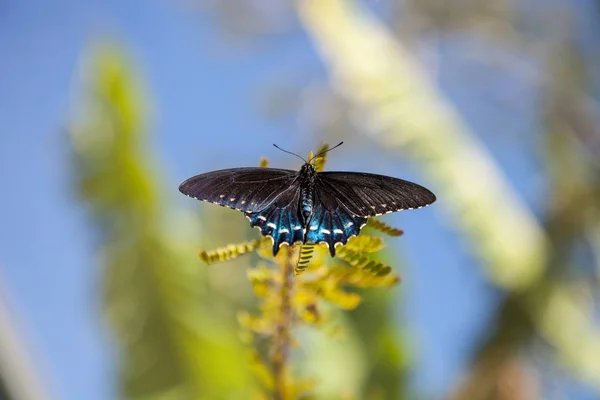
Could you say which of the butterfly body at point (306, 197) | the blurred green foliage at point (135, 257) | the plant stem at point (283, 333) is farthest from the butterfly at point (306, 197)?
the blurred green foliage at point (135, 257)

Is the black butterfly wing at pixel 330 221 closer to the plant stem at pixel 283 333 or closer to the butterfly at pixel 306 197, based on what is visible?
the butterfly at pixel 306 197

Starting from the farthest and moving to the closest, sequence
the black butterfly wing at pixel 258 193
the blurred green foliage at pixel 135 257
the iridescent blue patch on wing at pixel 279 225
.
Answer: the blurred green foliage at pixel 135 257 < the black butterfly wing at pixel 258 193 < the iridescent blue patch on wing at pixel 279 225

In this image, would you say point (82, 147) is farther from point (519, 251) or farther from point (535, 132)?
point (535, 132)

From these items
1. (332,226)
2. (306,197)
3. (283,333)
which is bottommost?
(283,333)

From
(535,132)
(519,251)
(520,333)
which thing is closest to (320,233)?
(520,333)

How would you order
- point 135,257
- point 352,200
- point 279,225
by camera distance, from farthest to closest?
point 135,257 < point 352,200 < point 279,225

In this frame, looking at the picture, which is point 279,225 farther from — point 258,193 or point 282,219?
point 258,193

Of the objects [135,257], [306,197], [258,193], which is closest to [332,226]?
[306,197]
